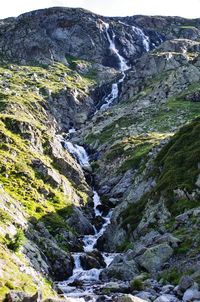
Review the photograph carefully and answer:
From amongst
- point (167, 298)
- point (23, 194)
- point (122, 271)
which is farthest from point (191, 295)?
point (23, 194)

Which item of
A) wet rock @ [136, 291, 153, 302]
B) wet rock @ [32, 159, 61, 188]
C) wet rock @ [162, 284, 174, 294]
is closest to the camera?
wet rock @ [136, 291, 153, 302]

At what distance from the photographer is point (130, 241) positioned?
71.3 meters

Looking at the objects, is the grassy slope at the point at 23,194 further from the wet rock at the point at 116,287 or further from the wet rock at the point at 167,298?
the wet rock at the point at 167,298

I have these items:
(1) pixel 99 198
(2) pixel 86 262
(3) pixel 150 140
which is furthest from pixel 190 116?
(2) pixel 86 262

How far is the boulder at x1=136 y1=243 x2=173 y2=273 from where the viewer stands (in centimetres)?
5269

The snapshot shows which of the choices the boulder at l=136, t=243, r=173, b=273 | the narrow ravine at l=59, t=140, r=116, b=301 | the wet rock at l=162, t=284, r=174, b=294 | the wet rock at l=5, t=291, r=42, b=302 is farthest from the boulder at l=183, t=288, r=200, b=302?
the wet rock at l=5, t=291, r=42, b=302

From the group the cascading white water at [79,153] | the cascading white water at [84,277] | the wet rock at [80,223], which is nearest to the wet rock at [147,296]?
the cascading white water at [84,277]

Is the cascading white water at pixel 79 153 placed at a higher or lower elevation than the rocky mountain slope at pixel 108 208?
lower

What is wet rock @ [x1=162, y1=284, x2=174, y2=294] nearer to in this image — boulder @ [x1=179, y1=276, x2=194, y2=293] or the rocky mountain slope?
the rocky mountain slope

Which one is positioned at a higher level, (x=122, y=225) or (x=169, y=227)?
(x=169, y=227)

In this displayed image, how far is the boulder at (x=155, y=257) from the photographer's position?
173 feet

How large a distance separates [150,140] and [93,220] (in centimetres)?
4754

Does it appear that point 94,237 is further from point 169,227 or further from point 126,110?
point 126,110

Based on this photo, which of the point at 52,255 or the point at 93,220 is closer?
the point at 52,255
